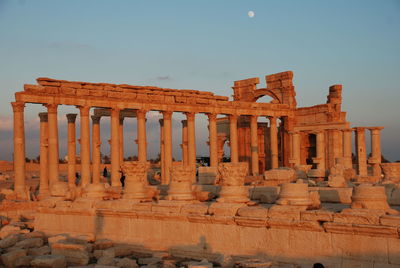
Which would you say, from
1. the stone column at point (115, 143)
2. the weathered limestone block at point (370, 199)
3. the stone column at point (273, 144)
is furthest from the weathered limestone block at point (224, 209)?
the stone column at point (273, 144)

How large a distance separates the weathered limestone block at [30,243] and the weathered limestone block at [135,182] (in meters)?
2.93

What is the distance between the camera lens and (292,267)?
11.1 meters

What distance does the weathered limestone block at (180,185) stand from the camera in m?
15.2

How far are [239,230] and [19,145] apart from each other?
22214mm

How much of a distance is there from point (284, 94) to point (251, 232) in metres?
33.7

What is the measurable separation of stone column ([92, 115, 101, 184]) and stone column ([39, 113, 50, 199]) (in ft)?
11.3

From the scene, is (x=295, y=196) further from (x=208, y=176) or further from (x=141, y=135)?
(x=141, y=135)

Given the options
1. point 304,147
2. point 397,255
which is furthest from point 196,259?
point 304,147

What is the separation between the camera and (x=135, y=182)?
16797 millimetres

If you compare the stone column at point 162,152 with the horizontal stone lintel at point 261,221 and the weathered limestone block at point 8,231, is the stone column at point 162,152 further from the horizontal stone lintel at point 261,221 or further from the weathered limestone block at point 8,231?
the horizontal stone lintel at point 261,221

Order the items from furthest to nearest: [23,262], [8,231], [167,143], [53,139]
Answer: [167,143] → [53,139] → [8,231] → [23,262]

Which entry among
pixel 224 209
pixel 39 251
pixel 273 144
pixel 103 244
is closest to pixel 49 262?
pixel 39 251

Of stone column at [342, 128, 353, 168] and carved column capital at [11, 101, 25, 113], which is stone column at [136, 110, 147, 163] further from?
stone column at [342, 128, 353, 168]

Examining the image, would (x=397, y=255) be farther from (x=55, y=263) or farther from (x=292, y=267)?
(x=55, y=263)
